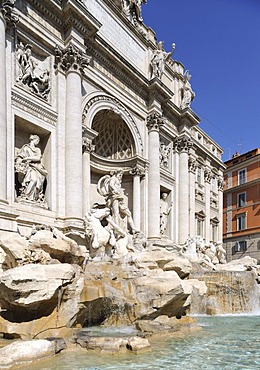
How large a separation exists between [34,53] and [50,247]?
26.2 ft

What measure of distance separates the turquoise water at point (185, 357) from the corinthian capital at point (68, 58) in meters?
10.4

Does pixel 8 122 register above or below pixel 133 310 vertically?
above

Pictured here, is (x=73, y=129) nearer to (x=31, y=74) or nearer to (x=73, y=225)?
(x=31, y=74)

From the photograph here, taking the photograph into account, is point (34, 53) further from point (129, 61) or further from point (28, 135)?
point (129, 61)

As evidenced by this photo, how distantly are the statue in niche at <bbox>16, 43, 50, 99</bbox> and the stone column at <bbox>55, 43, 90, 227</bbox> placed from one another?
2.56 feet

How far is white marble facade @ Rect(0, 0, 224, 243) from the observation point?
12.2m

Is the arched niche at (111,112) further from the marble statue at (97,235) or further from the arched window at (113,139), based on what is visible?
the marble statue at (97,235)

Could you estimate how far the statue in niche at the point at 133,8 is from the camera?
18.6m

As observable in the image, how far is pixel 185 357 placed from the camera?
5562 mm

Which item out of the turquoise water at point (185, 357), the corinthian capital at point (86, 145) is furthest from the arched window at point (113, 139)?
the turquoise water at point (185, 357)

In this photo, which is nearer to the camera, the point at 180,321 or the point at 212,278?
the point at 180,321

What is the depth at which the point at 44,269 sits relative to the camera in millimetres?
6523

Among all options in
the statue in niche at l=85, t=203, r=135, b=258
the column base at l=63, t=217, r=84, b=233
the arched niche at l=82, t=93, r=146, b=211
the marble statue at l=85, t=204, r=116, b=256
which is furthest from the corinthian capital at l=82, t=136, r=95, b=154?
the marble statue at l=85, t=204, r=116, b=256

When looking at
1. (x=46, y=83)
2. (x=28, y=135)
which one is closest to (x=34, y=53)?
(x=46, y=83)
